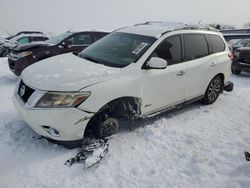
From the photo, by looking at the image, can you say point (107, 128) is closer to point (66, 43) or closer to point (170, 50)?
point (170, 50)

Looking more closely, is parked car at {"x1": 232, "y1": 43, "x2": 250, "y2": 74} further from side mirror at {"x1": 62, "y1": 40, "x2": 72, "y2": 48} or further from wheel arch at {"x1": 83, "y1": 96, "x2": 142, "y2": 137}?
wheel arch at {"x1": 83, "y1": 96, "x2": 142, "y2": 137}

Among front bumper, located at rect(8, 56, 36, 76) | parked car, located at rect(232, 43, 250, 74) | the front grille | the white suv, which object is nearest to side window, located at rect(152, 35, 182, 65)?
the white suv

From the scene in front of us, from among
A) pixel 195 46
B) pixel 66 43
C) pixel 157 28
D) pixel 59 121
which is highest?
pixel 157 28

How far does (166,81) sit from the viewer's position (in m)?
4.80

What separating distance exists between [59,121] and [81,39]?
603cm

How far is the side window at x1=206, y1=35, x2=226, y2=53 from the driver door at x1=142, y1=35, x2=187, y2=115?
121 cm

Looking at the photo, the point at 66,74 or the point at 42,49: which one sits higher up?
the point at 66,74

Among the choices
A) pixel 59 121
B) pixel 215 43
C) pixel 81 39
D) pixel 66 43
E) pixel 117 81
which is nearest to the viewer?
pixel 59 121

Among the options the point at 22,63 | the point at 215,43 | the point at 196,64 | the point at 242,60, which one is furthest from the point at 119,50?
the point at 242,60

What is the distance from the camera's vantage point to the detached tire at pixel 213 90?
20.2ft

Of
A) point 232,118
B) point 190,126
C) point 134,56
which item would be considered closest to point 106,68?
point 134,56

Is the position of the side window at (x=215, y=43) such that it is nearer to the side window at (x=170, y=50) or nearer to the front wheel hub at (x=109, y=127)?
the side window at (x=170, y=50)

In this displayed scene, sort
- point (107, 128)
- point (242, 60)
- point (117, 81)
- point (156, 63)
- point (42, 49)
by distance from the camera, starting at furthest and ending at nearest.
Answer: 1. point (242, 60)
2. point (42, 49)
3. point (156, 63)
4. point (107, 128)
5. point (117, 81)

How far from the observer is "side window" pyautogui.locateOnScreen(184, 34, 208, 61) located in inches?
210
